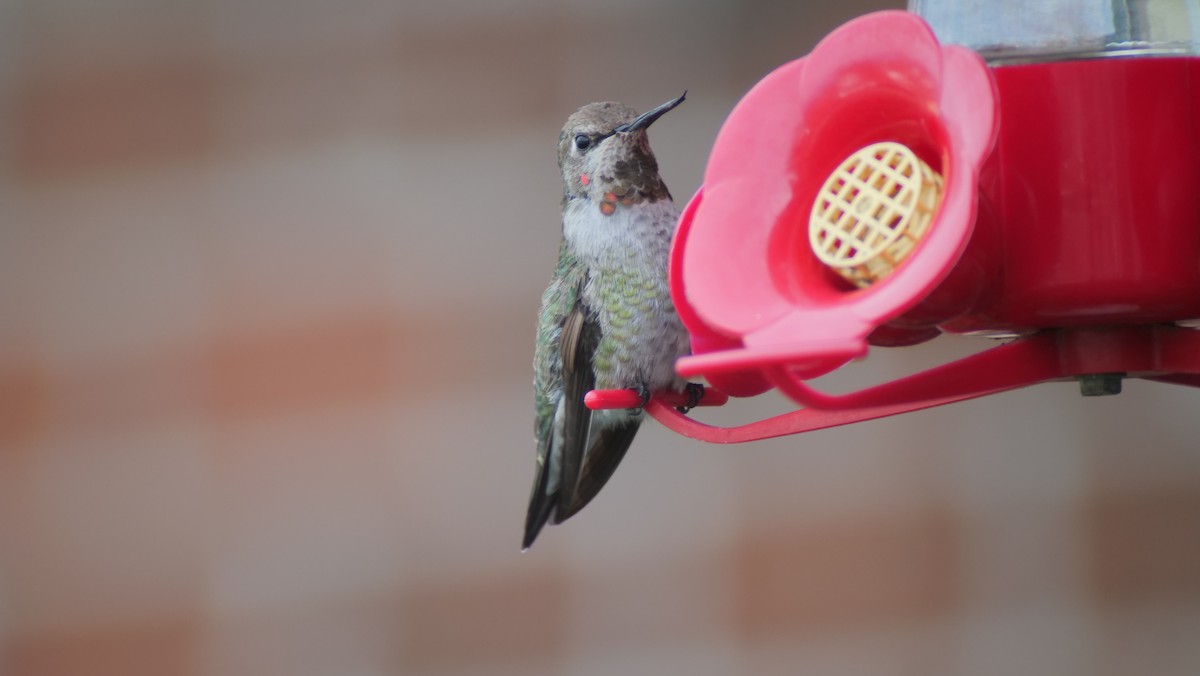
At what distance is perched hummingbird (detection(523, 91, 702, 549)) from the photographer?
2.28 metres

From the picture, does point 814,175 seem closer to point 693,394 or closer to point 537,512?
point 693,394

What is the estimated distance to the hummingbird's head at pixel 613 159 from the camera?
2379 millimetres

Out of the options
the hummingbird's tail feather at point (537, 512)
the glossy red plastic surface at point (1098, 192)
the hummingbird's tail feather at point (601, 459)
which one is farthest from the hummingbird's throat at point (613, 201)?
the glossy red plastic surface at point (1098, 192)

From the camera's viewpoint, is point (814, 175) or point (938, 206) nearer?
point (938, 206)

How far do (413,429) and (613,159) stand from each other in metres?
1.58

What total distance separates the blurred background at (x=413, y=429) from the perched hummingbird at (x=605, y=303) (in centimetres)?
107

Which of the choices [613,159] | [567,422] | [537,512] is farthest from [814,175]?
[537,512]

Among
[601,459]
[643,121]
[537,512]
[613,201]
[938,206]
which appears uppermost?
[643,121]

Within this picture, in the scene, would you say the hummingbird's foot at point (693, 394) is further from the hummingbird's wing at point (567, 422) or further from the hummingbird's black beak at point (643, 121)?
the hummingbird's black beak at point (643, 121)

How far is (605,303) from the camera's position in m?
2.35

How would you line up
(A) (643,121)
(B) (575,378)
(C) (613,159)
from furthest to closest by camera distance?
(C) (613,159)
(B) (575,378)
(A) (643,121)

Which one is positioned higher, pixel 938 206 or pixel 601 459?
pixel 938 206

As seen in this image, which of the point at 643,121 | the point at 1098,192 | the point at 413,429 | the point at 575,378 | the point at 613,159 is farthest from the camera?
the point at 413,429

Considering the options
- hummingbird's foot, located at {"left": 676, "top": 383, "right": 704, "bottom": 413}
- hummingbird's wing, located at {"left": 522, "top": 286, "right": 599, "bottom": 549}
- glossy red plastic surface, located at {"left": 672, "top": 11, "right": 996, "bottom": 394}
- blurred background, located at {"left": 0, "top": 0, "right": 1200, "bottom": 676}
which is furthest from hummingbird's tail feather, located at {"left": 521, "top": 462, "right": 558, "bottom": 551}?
glossy red plastic surface, located at {"left": 672, "top": 11, "right": 996, "bottom": 394}
